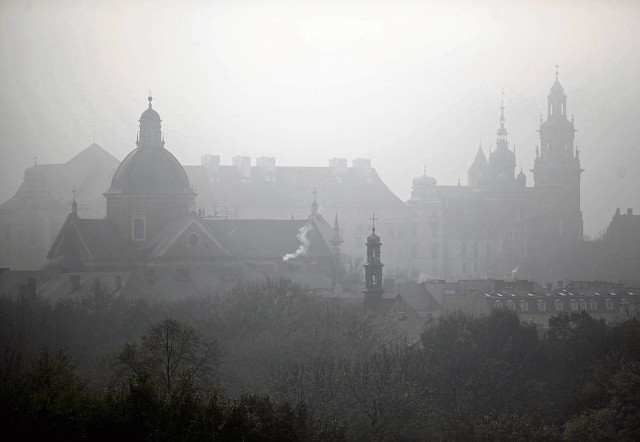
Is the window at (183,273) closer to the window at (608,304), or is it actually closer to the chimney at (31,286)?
the chimney at (31,286)

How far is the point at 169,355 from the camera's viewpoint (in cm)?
4347

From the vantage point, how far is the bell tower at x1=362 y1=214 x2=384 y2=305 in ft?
232

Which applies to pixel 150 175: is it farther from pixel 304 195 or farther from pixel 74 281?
pixel 304 195

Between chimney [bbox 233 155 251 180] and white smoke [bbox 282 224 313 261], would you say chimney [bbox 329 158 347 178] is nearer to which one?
chimney [bbox 233 155 251 180]

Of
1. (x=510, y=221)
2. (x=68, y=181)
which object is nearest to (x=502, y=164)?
(x=510, y=221)

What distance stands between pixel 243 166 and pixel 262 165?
2.21 metres

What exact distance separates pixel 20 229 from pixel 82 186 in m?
11.8

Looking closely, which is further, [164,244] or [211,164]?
[211,164]

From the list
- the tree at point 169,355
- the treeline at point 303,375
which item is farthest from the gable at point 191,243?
the tree at point 169,355

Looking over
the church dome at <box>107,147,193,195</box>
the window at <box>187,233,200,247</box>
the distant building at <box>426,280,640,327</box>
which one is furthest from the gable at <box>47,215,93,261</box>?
the distant building at <box>426,280,640,327</box>

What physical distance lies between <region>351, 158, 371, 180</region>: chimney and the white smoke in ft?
183

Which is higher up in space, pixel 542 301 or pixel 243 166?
pixel 243 166

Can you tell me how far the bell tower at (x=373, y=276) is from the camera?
70.8 meters

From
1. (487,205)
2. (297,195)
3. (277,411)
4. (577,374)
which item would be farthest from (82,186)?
(277,411)
